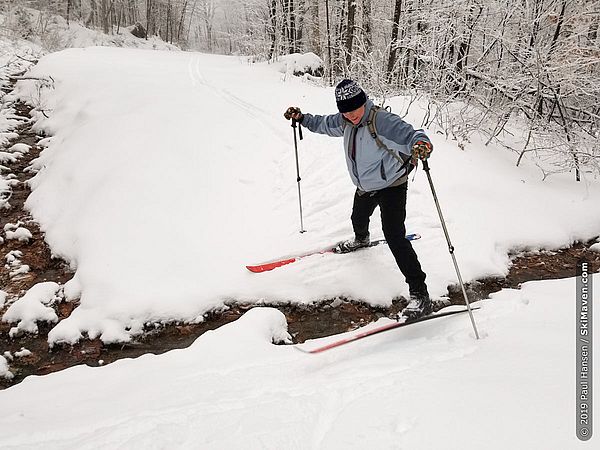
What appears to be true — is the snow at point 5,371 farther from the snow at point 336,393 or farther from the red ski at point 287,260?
the red ski at point 287,260

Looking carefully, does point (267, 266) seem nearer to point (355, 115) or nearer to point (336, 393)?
point (355, 115)

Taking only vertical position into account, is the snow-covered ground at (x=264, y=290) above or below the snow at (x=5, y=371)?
above

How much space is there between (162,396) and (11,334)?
2.49 meters

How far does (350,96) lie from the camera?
3721mm

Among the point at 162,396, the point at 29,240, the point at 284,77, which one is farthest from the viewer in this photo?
the point at 284,77

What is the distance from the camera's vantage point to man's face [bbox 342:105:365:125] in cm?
379

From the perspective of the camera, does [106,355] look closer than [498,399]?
No

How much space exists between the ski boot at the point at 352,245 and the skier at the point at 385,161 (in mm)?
1006

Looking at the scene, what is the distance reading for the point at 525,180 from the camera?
7.21m

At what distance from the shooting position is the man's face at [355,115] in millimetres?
3790

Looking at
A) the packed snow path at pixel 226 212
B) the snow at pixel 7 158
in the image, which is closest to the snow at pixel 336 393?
the packed snow path at pixel 226 212

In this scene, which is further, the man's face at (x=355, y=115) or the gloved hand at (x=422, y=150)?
the man's face at (x=355, y=115)

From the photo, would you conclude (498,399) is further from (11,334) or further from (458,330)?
(11,334)

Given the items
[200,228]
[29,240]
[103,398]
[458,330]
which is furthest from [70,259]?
[458,330]
